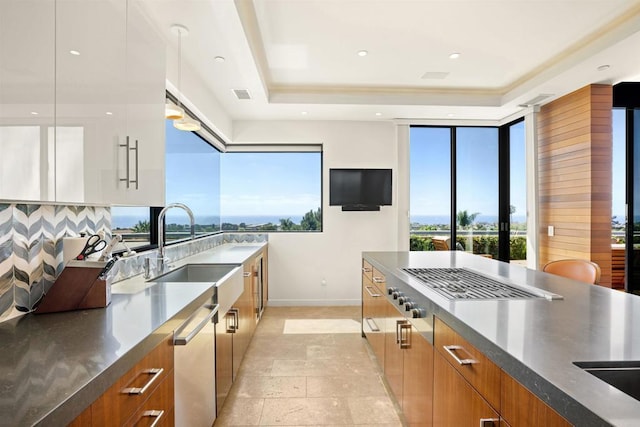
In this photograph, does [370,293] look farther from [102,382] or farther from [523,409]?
[102,382]

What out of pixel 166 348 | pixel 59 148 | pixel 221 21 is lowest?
pixel 166 348

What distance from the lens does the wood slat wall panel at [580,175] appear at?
3.58m

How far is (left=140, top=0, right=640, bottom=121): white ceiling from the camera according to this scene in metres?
2.50

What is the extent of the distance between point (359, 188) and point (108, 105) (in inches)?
146

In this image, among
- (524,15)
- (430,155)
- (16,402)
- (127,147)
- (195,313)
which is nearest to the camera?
(16,402)

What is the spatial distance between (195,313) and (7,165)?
1.00 m

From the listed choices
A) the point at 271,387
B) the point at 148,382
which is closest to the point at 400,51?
the point at 271,387

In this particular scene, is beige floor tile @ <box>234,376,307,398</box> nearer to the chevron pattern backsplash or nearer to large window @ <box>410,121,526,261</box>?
the chevron pattern backsplash

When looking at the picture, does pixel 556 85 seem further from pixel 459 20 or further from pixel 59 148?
pixel 59 148

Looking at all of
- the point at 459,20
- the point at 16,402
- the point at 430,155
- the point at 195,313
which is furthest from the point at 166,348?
the point at 430,155

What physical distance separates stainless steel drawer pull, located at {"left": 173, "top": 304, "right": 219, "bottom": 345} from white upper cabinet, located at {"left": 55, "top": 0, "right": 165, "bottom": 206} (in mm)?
612

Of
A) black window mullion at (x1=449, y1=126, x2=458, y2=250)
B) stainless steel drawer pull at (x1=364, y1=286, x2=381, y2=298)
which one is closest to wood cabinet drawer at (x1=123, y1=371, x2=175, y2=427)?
stainless steel drawer pull at (x1=364, y1=286, x2=381, y2=298)

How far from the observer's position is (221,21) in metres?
2.28

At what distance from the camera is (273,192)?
5.17 m
